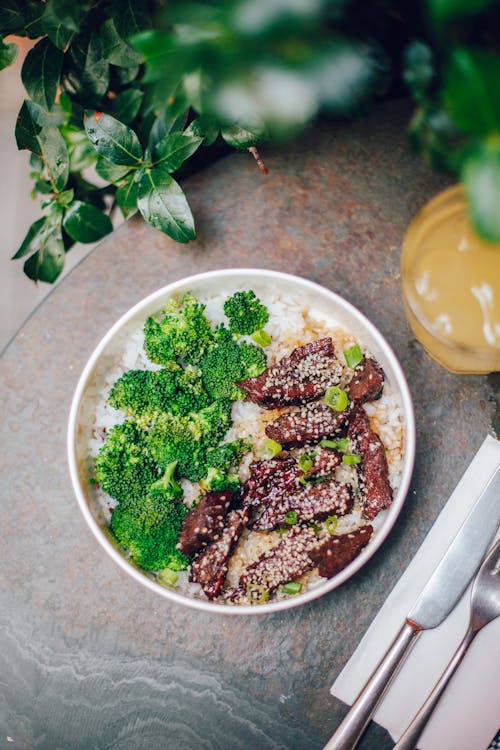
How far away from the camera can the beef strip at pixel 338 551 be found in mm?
1756

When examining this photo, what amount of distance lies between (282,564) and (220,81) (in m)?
1.35

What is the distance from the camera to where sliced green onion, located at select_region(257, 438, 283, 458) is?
1905mm

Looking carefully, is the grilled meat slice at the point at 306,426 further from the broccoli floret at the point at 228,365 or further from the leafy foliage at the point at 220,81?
the leafy foliage at the point at 220,81

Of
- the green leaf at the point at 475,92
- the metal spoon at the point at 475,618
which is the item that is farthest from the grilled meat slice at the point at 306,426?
the green leaf at the point at 475,92

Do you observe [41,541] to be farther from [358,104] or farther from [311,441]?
[358,104]

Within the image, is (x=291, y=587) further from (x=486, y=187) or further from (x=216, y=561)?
(x=486, y=187)

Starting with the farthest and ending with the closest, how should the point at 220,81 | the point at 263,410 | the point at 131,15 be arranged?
the point at 263,410
the point at 131,15
the point at 220,81

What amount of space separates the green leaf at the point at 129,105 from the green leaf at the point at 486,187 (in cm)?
133

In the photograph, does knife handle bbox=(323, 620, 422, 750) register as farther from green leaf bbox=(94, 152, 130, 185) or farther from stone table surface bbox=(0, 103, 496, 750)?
green leaf bbox=(94, 152, 130, 185)

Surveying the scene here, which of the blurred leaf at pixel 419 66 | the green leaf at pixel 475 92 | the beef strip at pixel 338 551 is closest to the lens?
the green leaf at pixel 475 92

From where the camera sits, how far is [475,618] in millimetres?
1805

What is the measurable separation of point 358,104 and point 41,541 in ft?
5.31

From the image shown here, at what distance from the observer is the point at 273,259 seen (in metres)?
2.02

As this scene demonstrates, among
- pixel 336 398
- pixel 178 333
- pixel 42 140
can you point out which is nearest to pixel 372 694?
pixel 336 398
